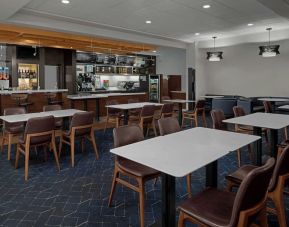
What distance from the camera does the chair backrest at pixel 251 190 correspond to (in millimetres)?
1406

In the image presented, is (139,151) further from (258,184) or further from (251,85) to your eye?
(251,85)

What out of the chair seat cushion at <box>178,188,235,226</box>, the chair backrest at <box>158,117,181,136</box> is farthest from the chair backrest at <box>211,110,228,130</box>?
the chair seat cushion at <box>178,188,235,226</box>

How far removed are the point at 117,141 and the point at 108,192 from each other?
32.9 inches

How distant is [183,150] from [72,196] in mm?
1663

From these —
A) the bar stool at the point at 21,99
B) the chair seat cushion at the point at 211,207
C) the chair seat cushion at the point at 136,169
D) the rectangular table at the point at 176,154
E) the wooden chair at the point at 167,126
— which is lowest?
the chair seat cushion at the point at 211,207

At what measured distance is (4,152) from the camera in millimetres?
4750

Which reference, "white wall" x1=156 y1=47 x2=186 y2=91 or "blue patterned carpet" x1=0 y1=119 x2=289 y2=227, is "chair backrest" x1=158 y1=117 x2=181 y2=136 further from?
"white wall" x1=156 y1=47 x2=186 y2=91

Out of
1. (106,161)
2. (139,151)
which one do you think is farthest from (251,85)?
(139,151)

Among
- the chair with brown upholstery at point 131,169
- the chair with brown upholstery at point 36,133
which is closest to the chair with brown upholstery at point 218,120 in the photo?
the chair with brown upholstery at point 131,169

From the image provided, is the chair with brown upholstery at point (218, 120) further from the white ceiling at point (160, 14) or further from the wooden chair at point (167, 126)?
the white ceiling at point (160, 14)

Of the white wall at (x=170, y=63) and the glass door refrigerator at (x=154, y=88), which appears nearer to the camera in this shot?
the glass door refrigerator at (x=154, y=88)

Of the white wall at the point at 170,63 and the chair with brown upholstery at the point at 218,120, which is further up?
the white wall at the point at 170,63

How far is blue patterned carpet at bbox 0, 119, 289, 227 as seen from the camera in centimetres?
Result: 247

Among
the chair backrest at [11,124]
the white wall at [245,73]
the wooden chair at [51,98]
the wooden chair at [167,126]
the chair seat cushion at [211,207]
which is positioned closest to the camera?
the chair seat cushion at [211,207]
